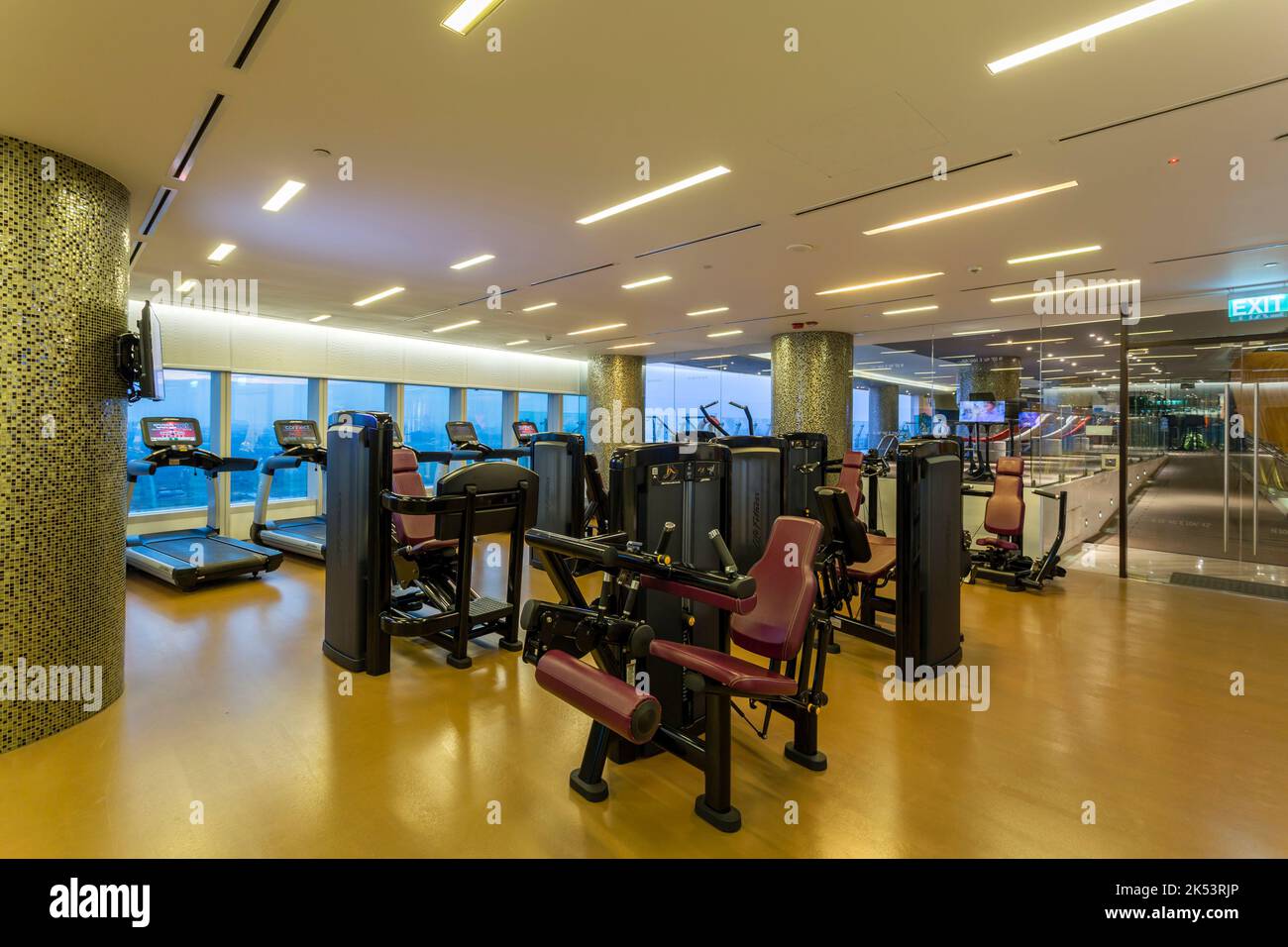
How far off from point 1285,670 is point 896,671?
8.67ft

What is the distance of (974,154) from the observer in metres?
3.58

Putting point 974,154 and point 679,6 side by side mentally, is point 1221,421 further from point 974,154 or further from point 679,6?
point 679,6

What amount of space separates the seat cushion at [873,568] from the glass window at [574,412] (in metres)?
10.7

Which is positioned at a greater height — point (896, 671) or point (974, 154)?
point (974, 154)

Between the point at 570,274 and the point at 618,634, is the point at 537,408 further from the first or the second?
the point at 618,634

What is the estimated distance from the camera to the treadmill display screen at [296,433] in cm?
805

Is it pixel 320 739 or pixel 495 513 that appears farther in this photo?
pixel 495 513

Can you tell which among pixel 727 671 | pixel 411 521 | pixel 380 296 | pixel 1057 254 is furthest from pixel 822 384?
pixel 727 671

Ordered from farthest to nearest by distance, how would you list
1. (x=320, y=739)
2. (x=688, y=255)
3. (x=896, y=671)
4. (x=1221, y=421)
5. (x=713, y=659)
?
(x=1221, y=421)
(x=688, y=255)
(x=896, y=671)
(x=320, y=739)
(x=713, y=659)

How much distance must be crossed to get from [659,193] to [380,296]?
482 centimetres

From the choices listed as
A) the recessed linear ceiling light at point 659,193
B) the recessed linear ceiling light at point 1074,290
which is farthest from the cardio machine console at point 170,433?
the recessed linear ceiling light at point 1074,290

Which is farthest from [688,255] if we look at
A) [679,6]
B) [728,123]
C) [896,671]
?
[896,671]

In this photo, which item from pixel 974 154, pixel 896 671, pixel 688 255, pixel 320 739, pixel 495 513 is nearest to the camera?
pixel 320 739
